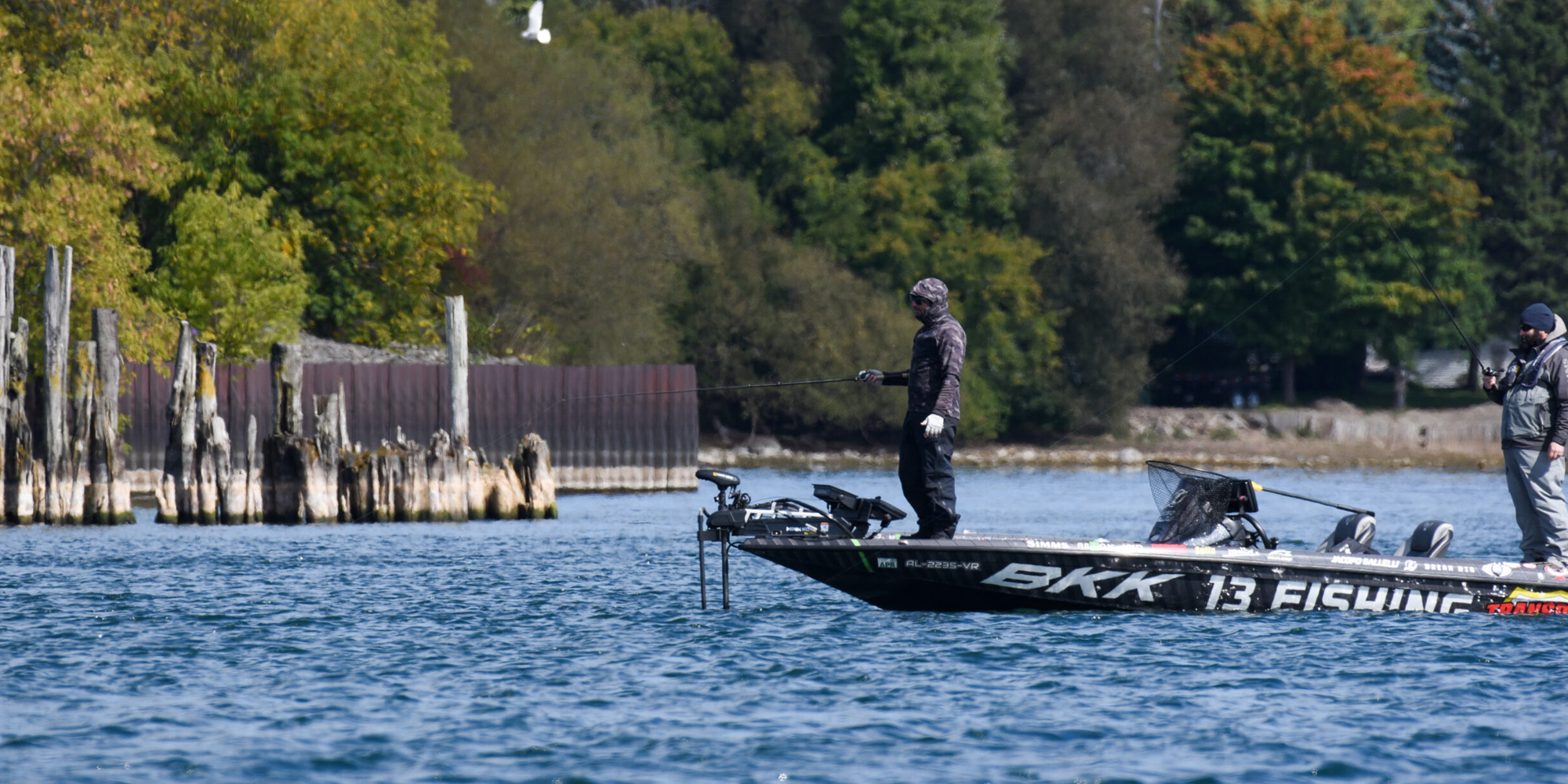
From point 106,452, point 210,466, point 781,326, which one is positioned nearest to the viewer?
point 106,452

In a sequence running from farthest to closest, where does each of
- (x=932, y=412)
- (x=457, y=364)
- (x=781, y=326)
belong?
(x=781, y=326) < (x=457, y=364) < (x=932, y=412)

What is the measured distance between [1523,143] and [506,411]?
4267cm

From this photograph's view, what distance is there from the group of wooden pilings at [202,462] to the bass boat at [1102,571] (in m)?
13.3

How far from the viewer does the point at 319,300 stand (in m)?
43.2

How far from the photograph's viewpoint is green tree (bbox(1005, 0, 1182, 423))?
6050cm

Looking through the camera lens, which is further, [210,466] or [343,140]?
[343,140]

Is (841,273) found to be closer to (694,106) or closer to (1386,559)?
(694,106)

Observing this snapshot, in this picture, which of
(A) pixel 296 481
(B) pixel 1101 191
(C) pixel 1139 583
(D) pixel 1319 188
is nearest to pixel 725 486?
(C) pixel 1139 583

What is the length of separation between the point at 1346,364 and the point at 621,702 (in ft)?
197

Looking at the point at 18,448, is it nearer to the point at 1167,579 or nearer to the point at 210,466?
the point at 210,466

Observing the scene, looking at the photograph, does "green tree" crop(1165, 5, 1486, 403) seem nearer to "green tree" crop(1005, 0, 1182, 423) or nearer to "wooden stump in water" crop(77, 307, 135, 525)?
"green tree" crop(1005, 0, 1182, 423)

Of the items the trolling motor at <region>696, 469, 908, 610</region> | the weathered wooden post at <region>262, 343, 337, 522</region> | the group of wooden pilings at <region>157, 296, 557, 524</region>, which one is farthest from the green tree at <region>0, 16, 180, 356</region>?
the trolling motor at <region>696, 469, 908, 610</region>

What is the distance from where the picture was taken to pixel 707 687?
11.7 metres

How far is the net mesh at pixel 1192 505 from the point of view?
47.2 feet
